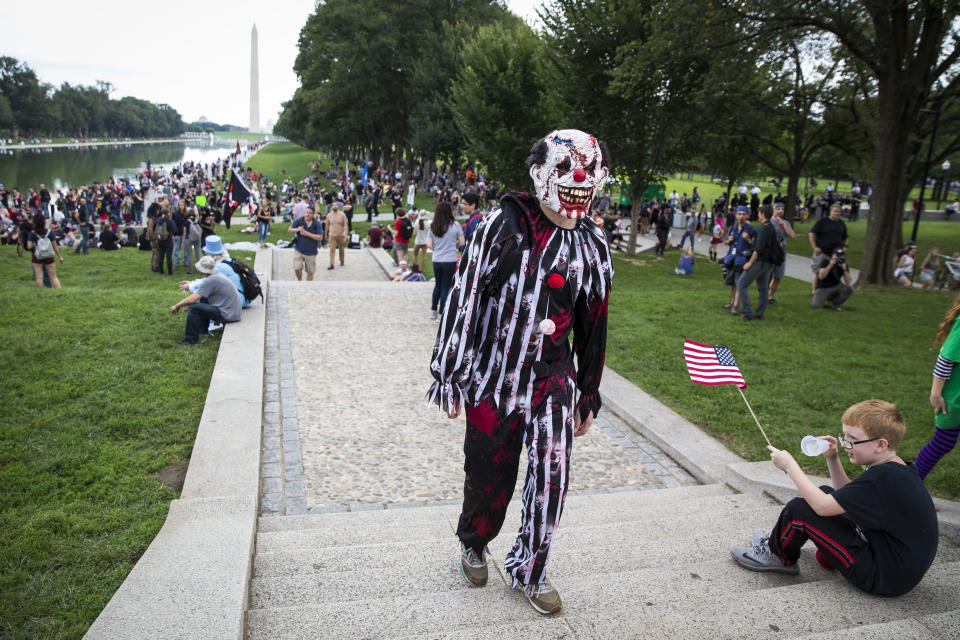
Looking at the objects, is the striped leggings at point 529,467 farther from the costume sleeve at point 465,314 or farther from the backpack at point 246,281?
the backpack at point 246,281

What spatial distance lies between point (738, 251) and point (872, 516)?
8861mm

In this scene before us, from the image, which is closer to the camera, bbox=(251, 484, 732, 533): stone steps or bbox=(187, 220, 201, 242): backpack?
bbox=(251, 484, 732, 533): stone steps

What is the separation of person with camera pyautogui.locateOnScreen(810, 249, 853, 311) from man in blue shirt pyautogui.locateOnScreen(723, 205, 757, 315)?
1745 millimetres

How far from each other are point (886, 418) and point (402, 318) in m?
8.26

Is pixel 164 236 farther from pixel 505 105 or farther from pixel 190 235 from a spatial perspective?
pixel 505 105

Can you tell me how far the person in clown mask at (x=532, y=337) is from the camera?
296 cm

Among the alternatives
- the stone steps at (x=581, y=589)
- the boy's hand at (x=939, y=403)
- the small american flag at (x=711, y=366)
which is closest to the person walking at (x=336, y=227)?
the stone steps at (x=581, y=589)

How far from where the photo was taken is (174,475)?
489 cm

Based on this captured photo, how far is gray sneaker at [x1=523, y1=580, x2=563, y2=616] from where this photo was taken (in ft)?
9.89

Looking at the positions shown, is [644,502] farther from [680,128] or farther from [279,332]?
[680,128]

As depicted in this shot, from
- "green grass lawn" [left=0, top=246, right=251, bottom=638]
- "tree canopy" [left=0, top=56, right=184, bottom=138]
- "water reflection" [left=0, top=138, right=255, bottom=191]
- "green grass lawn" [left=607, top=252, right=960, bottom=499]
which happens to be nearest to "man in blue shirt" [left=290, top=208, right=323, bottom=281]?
"green grass lawn" [left=0, top=246, right=251, bottom=638]

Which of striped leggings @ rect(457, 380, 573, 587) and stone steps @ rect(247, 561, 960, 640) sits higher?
striped leggings @ rect(457, 380, 573, 587)

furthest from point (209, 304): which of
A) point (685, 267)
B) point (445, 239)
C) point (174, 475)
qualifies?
point (685, 267)

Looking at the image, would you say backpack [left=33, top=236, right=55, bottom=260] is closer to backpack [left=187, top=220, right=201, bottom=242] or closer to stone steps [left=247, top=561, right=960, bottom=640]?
backpack [left=187, top=220, right=201, bottom=242]
